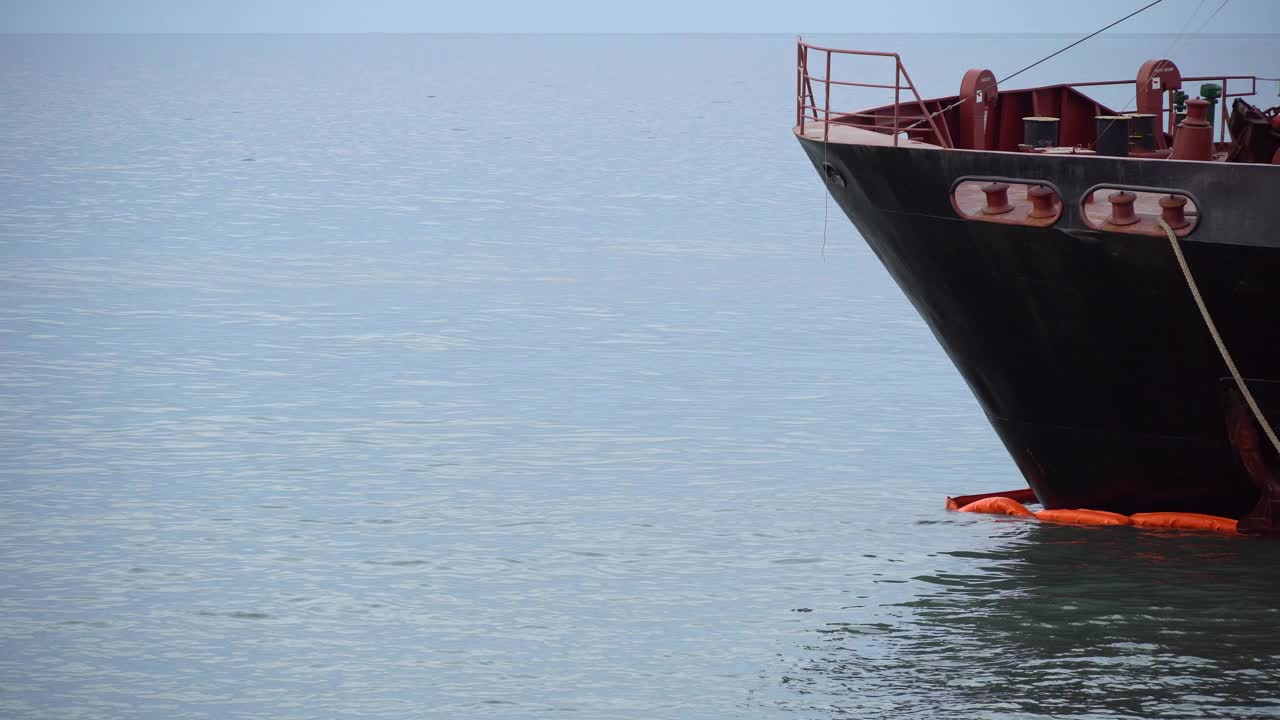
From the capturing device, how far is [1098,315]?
15148 millimetres

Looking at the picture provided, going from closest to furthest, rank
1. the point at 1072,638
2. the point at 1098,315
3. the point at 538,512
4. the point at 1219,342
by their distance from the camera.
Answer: the point at 1072,638 → the point at 1219,342 → the point at 1098,315 → the point at 538,512

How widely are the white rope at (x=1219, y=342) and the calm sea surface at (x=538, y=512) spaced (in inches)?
48.2

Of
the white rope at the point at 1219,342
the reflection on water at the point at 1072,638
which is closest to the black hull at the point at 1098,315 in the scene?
the white rope at the point at 1219,342

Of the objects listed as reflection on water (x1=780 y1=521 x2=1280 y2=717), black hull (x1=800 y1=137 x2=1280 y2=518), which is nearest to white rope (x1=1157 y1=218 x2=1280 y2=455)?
black hull (x1=800 y1=137 x2=1280 y2=518)

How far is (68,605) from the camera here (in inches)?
574

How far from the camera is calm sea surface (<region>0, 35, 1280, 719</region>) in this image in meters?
12.9

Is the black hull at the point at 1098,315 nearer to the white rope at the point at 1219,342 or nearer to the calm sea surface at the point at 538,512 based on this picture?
the white rope at the point at 1219,342

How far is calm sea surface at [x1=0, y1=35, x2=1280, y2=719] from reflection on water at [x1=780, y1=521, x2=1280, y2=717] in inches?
1.5

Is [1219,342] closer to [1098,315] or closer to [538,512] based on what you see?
[1098,315]

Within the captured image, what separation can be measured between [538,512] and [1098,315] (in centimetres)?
558

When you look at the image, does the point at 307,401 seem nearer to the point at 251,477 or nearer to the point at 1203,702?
the point at 251,477

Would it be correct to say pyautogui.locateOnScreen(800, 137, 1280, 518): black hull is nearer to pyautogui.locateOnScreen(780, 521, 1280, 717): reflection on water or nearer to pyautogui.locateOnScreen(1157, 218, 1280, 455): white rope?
pyautogui.locateOnScreen(1157, 218, 1280, 455): white rope

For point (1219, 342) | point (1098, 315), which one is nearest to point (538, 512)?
point (1098, 315)

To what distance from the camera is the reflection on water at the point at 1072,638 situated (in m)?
12.3
